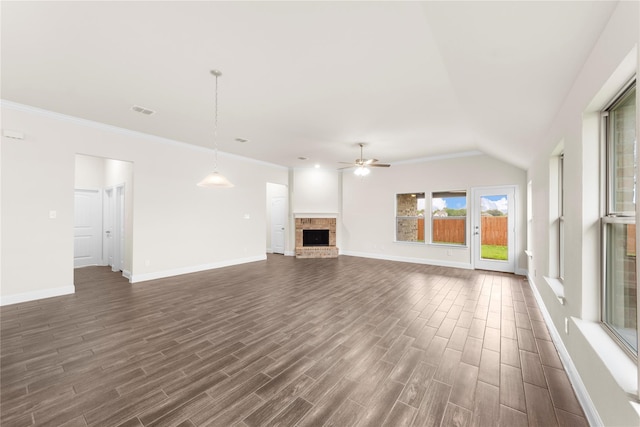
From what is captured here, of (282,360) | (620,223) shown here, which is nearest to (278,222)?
(282,360)

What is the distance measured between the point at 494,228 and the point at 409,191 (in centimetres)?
230

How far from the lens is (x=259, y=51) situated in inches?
95.0

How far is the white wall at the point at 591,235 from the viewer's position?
127cm

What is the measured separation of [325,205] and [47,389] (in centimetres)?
720

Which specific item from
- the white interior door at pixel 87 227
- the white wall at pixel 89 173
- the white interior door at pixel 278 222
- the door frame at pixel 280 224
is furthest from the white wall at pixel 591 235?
the white interior door at pixel 87 227

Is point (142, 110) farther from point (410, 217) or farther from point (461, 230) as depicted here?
point (461, 230)

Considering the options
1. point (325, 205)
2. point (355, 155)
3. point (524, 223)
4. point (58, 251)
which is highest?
point (355, 155)

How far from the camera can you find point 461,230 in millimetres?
6625

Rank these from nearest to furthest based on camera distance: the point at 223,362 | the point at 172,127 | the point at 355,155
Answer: the point at 223,362
the point at 172,127
the point at 355,155

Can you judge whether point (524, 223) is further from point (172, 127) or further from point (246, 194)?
point (172, 127)

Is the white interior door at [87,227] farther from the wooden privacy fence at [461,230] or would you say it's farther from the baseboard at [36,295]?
the wooden privacy fence at [461,230]

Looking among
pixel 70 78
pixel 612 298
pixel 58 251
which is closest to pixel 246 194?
pixel 58 251

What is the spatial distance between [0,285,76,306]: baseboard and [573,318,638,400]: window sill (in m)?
6.64

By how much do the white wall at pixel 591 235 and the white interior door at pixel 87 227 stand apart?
9338 mm
